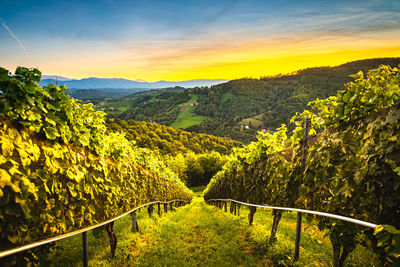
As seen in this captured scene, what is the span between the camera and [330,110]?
3.63 meters

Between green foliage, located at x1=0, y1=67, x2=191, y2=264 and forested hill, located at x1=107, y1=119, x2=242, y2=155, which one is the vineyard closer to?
green foliage, located at x1=0, y1=67, x2=191, y2=264

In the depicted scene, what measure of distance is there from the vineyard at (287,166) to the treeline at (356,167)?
1 cm

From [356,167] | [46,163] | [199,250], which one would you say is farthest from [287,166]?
[46,163]

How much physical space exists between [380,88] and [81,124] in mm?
5227

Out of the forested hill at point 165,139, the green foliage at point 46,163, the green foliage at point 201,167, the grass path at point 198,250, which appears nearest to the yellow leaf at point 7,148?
the green foliage at point 46,163

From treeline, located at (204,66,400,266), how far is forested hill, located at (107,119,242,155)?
280 ft

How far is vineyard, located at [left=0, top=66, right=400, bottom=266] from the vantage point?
89.0 inches

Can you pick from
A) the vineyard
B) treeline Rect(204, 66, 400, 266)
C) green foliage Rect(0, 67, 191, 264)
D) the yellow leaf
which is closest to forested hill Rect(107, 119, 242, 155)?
green foliage Rect(0, 67, 191, 264)

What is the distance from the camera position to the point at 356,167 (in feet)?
8.69

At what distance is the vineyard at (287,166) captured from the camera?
2.26 meters

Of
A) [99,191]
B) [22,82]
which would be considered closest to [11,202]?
[22,82]

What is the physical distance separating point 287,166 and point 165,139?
110170 millimetres

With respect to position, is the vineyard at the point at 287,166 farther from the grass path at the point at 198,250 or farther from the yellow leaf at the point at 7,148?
the grass path at the point at 198,250

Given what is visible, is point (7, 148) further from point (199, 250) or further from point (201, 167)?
point (201, 167)
